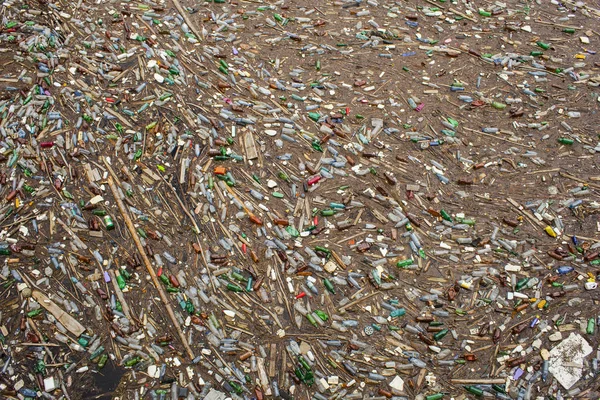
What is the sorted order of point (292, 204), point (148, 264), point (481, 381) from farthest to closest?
point (292, 204), point (148, 264), point (481, 381)

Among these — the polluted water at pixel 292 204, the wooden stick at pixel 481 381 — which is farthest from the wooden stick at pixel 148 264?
the wooden stick at pixel 481 381

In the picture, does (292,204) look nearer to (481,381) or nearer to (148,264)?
(148,264)

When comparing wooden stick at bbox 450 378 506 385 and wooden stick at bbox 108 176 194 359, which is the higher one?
wooden stick at bbox 108 176 194 359

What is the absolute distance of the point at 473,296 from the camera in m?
3.62

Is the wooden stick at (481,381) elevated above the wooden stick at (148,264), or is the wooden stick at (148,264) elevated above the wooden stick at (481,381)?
the wooden stick at (148,264)

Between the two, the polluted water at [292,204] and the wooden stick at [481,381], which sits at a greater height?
the polluted water at [292,204]

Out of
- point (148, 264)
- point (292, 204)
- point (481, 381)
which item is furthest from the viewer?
point (292, 204)

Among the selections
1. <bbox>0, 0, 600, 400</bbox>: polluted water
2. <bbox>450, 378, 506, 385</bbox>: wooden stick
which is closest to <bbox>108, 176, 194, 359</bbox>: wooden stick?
<bbox>0, 0, 600, 400</bbox>: polluted water

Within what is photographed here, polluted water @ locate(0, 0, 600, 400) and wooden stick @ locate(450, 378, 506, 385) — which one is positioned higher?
polluted water @ locate(0, 0, 600, 400)

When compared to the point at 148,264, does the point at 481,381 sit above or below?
below

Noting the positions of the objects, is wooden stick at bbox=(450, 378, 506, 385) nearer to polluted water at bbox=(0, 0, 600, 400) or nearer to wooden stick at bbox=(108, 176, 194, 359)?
polluted water at bbox=(0, 0, 600, 400)

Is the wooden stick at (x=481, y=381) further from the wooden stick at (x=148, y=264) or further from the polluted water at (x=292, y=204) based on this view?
the wooden stick at (x=148, y=264)

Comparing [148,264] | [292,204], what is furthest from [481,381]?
[148,264]

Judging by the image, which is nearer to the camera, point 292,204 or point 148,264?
point 148,264
